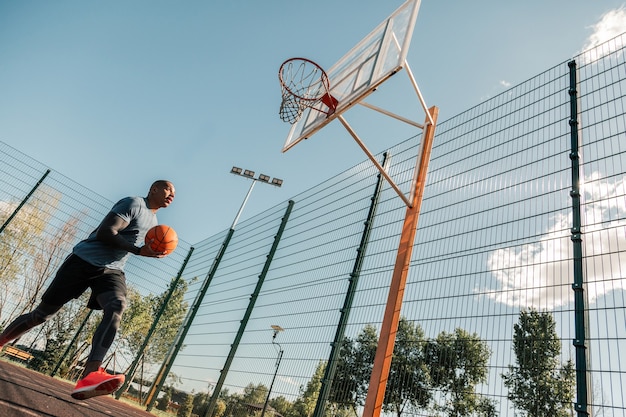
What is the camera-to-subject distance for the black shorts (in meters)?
2.62

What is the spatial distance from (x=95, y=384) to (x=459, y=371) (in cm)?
318

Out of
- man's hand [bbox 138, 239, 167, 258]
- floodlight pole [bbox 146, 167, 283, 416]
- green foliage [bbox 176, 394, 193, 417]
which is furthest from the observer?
floodlight pole [bbox 146, 167, 283, 416]

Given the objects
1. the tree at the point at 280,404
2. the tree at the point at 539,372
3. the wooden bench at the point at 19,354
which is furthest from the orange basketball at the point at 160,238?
the wooden bench at the point at 19,354

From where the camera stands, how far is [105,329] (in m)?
2.42

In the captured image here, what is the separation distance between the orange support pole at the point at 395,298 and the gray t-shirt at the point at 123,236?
105 inches

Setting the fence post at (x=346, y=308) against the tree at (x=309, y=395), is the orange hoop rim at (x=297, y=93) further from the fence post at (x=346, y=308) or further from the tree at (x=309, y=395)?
the tree at (x=309, y=395)

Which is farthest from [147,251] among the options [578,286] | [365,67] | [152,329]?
[152,329]

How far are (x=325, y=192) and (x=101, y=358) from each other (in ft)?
18.2

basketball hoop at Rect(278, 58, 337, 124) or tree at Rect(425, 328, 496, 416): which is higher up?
basketball hoop at Rect(278, 58, 337, 124)

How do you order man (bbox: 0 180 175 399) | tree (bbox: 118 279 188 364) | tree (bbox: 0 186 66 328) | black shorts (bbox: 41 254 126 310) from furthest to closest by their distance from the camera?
tree (bbox: 118 279 188 364) → tree (bbox: 0 186 66 328) → black shorts (bbox: 41 254 126 310) → man (bbox: 0 180 175 399)

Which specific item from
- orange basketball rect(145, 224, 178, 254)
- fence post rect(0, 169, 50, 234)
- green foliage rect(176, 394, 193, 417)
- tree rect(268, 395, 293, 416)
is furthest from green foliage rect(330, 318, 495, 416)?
fence post rect(0, 169, 50, 234)

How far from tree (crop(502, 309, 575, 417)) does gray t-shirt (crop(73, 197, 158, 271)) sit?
3.32 meters

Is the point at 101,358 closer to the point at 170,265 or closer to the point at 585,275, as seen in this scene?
the point at 585,275

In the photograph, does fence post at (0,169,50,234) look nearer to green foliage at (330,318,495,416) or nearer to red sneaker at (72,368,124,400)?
green foliage at (330,318,495,416)
